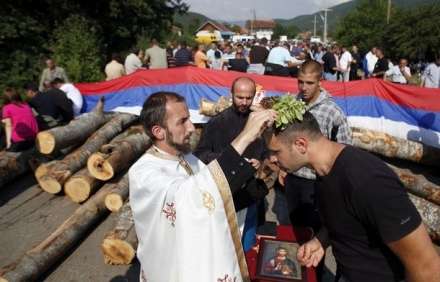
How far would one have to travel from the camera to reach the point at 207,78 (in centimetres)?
975

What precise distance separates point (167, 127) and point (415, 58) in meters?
32.6

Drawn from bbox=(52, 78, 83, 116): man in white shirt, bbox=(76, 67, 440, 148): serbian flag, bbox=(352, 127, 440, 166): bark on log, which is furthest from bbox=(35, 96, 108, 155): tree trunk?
bbox=(352, 127, 440, 166): bark on log

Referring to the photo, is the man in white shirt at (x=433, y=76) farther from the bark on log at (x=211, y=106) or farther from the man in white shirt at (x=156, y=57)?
the man in white shirt at (x=156, y=57)

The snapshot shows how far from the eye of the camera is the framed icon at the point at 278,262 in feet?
8.71

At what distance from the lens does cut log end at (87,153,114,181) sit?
7109 mm

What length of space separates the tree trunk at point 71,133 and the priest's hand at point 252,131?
638cm

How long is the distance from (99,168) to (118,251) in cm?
223

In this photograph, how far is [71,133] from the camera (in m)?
8.35

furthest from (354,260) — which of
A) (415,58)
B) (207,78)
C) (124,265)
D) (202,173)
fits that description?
(415,58)

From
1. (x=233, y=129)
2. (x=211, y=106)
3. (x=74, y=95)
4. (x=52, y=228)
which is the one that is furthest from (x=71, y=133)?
(x=233, y=129)

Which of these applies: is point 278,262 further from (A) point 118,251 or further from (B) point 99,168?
(B) point 99,168

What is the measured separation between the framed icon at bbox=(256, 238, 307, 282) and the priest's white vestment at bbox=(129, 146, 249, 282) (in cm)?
30

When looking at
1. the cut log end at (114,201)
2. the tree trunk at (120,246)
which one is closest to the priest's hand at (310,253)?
the tree trunk at (120,246)

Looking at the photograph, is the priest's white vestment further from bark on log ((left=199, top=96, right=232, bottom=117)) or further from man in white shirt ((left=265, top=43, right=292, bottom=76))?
man in white shirt ((left=265, top=43, right=292, bottom=76))
